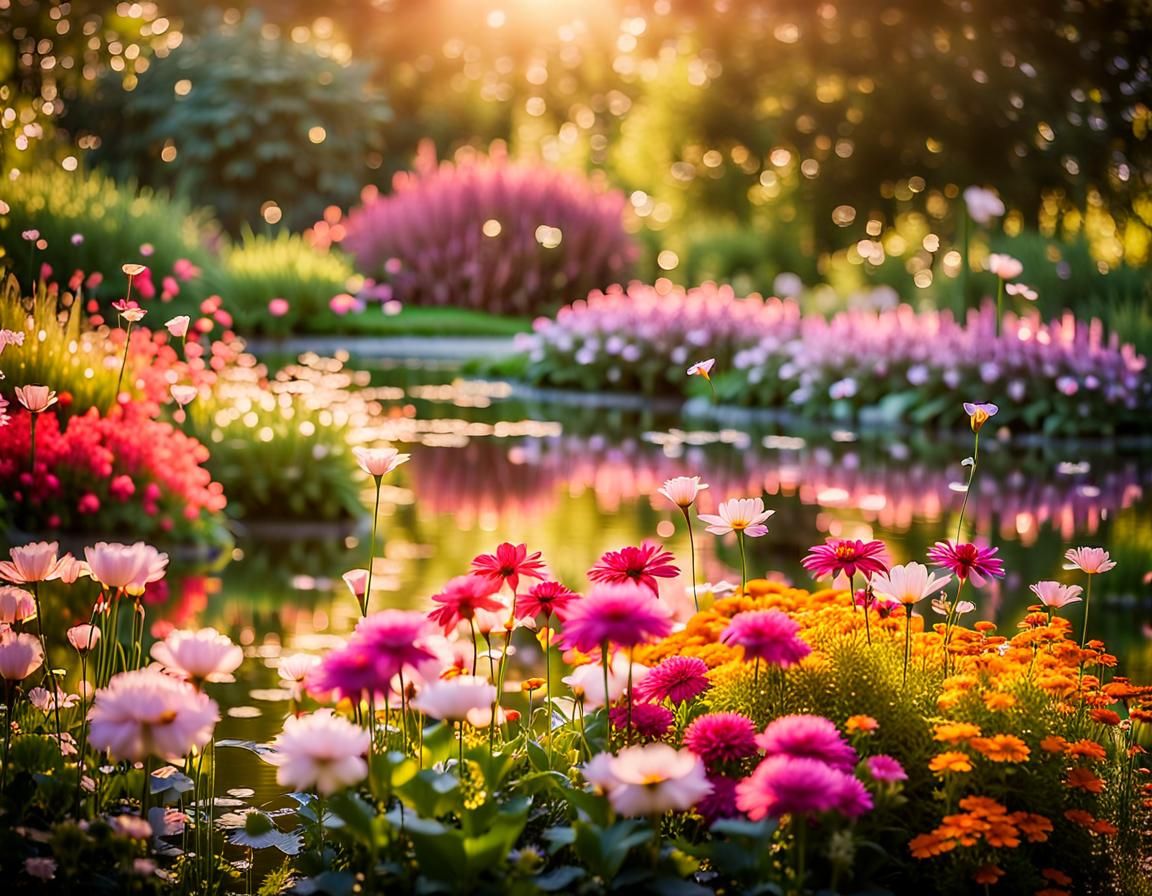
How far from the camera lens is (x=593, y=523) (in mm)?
8148

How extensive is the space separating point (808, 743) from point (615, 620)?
15.1 inches

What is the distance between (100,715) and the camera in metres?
2.53

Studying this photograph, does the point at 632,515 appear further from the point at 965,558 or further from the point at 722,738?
the point at 722,738

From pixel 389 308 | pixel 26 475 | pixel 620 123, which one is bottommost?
pixel 26 475

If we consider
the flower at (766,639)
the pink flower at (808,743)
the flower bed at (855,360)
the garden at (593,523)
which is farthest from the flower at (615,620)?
the flower bed at (855,360)

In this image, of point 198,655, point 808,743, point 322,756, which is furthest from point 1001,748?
point 198,655

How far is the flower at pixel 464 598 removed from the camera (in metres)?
3.05

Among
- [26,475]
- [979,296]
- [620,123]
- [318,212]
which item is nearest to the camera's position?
[26,475]

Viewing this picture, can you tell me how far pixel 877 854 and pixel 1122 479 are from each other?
7.81 metres

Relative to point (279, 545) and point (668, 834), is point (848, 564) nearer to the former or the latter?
point (668, 834)

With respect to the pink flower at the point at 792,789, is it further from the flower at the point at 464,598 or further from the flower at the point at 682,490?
the flower at the point at 682,490

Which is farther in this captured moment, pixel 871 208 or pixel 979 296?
pixel 871 208

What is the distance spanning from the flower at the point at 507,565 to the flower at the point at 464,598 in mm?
67

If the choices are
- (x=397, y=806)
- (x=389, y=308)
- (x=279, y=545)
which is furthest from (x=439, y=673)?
(x=389, y=308)
